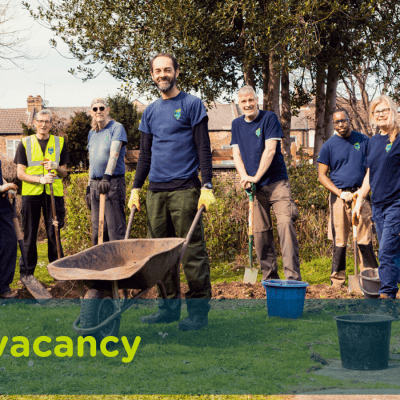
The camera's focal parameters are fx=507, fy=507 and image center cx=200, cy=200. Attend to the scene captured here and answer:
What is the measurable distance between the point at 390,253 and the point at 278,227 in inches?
48.6

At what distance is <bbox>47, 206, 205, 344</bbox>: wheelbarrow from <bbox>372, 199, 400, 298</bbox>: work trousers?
1603 millimetres

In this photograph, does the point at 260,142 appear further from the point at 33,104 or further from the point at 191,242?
the point at 33,104

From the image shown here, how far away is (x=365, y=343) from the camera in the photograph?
3000 mm

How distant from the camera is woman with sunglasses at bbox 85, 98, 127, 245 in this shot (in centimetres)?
507

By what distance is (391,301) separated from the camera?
157 inches

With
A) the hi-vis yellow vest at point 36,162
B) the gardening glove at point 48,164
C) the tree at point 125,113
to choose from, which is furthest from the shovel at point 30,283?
the tree at point 125,113

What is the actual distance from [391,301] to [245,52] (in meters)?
6.25

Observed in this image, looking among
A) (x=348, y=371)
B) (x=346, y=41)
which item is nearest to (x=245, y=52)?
(x=346, y=41)

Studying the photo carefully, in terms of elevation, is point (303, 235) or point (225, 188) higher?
point (225, 188)

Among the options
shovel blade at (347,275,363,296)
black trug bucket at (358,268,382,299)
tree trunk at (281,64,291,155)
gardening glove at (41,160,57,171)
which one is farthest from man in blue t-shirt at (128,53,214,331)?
tree trunk at (281,64,291,155)

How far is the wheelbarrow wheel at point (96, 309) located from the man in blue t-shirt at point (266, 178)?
7.15 feet

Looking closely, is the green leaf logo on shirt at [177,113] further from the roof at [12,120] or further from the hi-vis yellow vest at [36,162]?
the roof at [12,120]

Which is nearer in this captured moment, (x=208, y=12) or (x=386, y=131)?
(x=386, y=131)

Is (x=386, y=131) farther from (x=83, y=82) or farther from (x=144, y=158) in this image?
(x=83, y=82)
